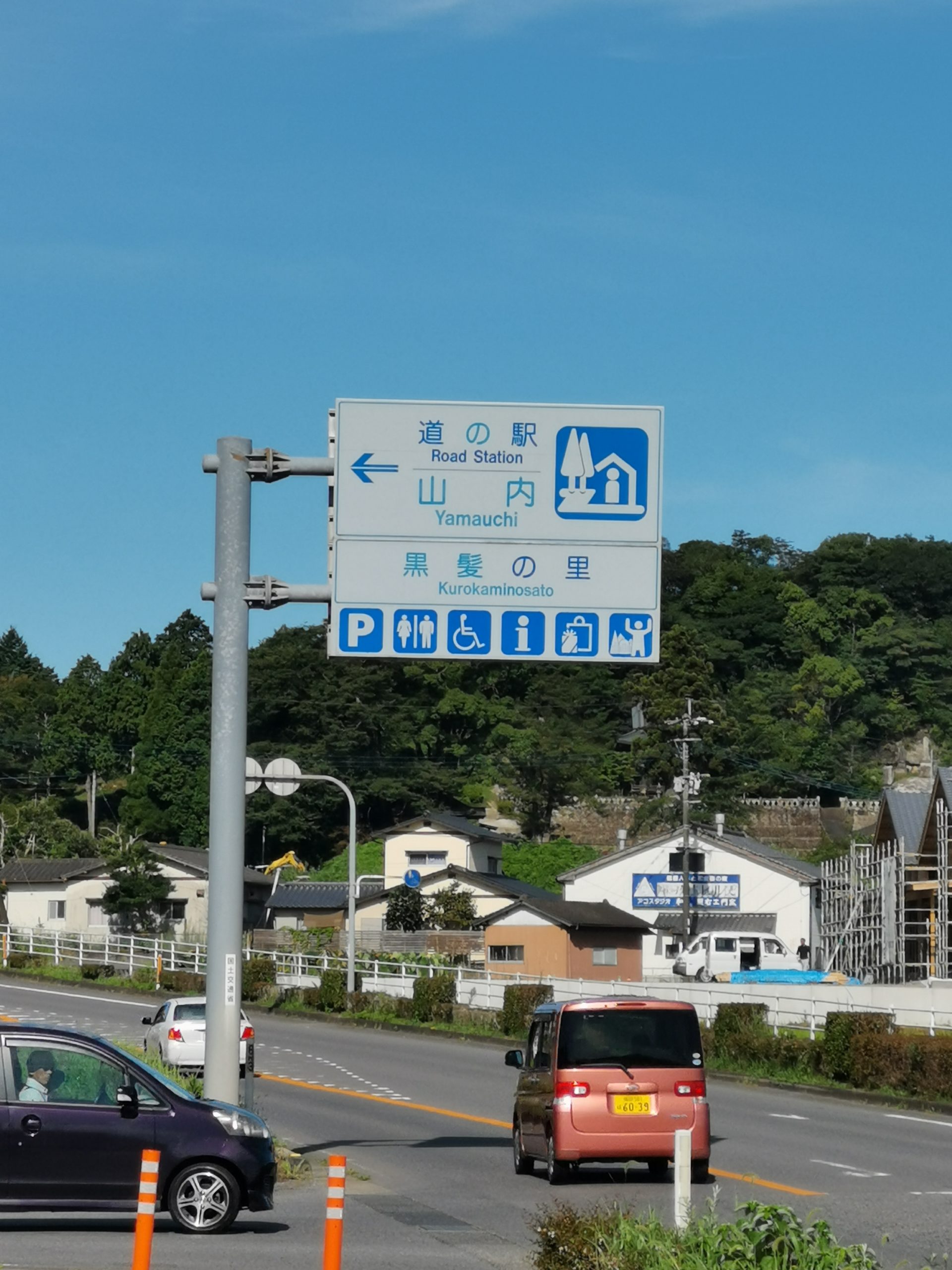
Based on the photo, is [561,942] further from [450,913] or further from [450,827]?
[450,827]

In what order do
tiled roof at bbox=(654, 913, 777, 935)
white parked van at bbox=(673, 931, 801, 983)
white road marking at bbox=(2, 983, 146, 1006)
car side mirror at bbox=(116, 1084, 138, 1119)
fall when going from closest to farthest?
1. car side mirror at bbox=(116, 1084, 138, 1119)
2. white road marking at bbox=(2, 983, 146, 1006)
3. white parked van at bbox=(673, 931, 801, 983)
4. tiled roof at bbox=(654, 913, 777, 935)

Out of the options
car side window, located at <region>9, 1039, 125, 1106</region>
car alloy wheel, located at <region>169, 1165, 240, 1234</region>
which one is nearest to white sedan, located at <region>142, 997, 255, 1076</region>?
car alloy wheel, located at <region>169, 1165, 240, 1234</region>

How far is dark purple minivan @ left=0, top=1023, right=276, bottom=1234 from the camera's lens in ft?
39.2

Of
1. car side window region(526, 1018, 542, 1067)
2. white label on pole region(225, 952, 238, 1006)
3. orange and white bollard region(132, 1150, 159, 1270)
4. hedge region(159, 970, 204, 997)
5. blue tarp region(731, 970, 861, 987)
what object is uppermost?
white label on pole region(225, 952, 238, 1006)

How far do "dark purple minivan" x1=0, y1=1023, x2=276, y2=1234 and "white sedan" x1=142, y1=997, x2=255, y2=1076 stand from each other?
15.5 m

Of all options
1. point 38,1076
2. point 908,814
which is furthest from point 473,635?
point 908,814

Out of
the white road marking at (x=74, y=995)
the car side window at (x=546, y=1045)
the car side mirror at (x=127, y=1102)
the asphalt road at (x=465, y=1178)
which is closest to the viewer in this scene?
the asphalt road at (x=465, y=1178)

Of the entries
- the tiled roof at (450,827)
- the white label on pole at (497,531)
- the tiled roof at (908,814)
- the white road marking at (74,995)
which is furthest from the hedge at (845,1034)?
the tiled roof at (450,827)

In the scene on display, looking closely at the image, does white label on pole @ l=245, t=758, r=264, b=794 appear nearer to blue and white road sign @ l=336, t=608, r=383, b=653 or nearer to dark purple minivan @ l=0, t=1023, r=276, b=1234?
blue and white road sign @ l=336, t=608, r=383, b=653

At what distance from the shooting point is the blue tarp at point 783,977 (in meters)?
49.8

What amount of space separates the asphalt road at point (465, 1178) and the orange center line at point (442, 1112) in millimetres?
49

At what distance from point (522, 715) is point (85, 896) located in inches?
1686

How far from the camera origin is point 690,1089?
51.5 ft

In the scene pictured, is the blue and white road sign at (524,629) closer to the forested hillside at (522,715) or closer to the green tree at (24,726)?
the forested hillside at (522,715)
